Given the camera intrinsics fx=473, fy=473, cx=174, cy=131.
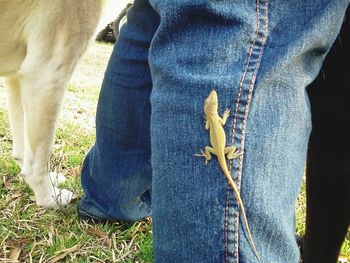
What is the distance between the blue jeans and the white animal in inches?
50.1

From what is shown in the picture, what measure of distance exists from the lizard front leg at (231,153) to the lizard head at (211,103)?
0.08 metres

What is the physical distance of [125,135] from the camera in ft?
6.61

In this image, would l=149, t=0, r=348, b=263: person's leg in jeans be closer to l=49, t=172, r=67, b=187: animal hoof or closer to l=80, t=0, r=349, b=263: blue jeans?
l=80, t=0, r=349, b=263: blue jeans

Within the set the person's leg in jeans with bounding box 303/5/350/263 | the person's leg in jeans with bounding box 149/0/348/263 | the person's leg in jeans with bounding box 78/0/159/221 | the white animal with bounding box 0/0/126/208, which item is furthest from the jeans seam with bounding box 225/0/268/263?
the white animal with bounding box 0/0/126/208

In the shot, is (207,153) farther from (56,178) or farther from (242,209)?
(56,178)

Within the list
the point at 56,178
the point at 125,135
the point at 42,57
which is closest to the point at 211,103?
the point at 125,135

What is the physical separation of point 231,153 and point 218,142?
0.11 ft

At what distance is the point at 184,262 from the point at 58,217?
1.44 m

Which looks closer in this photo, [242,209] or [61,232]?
[242,209]

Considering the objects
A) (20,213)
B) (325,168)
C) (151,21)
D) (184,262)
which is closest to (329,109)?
(325,168)

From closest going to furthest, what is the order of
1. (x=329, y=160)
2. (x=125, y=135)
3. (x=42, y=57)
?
(x=329, y=160) < (x=125, y=135) < (x=42, y=57)

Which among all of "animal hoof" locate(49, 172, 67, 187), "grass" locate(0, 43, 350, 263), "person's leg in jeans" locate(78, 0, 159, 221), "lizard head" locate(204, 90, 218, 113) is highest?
"lizard head" locate(204, 90, 218, 113)

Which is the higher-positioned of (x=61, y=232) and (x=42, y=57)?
(x=42, y=57)

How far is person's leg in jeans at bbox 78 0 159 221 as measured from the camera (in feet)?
6.30
